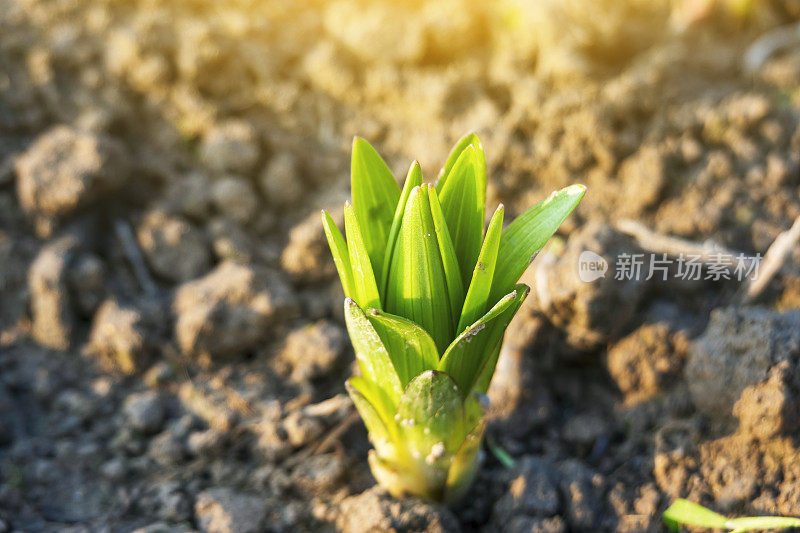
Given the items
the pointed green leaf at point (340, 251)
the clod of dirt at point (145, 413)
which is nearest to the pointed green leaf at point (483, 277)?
the pointed green leaf at point (340, 251)

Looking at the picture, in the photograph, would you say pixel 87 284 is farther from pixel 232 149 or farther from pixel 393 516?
pixel 393 516

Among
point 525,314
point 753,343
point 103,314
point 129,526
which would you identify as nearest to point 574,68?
point 525,314

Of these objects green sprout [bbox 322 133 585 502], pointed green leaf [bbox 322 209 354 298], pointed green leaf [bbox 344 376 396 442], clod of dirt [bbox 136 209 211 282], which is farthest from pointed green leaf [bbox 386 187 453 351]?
clod of dirt [bbox 136 209 211 282]

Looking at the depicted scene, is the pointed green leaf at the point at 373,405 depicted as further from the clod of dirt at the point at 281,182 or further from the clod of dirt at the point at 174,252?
the clod of dirt at the point at 281,182

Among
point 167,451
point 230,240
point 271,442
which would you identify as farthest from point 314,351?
point 230,240

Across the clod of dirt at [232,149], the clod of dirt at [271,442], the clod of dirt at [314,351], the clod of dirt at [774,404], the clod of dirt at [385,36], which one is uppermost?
the clod of dirt at [385,36]

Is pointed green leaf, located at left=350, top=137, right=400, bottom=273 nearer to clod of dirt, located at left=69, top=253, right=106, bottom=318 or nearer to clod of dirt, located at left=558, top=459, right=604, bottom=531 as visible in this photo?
clod of dirt, located at left=558, top=459, right=604, bottom=531

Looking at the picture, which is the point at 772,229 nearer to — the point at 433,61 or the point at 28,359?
the point at 433,61
